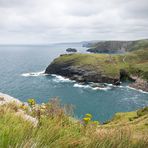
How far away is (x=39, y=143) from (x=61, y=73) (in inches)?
6009

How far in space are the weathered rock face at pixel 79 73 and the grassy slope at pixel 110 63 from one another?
3.15 meters

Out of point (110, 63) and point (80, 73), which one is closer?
point (80, 73)

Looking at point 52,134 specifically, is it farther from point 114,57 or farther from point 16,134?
point 114,57

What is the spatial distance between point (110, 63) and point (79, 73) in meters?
25.5

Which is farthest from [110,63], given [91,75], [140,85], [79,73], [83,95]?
[83,95]

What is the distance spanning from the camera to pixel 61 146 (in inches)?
219

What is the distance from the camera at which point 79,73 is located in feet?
478

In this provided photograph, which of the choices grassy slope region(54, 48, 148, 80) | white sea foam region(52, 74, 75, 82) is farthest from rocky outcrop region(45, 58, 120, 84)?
white sea foam region(52, 74, 75, 82)

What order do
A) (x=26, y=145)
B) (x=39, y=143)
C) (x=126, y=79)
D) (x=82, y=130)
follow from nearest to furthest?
(x=26, y=145), (x=39, y=143), (x=82, y=130), (x=126, y=79)

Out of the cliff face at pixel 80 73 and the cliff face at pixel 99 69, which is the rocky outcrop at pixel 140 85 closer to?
the cliff face at pixel 99 69

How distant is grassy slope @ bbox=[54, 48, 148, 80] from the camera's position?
147 m

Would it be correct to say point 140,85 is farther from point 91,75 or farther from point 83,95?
point 83,95

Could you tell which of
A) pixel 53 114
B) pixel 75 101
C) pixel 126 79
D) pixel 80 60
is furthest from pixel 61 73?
pixel 53 114

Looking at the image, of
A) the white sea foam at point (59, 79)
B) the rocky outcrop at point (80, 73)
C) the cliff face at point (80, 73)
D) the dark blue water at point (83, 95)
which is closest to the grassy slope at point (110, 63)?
the cliff face at point (80, 73)
